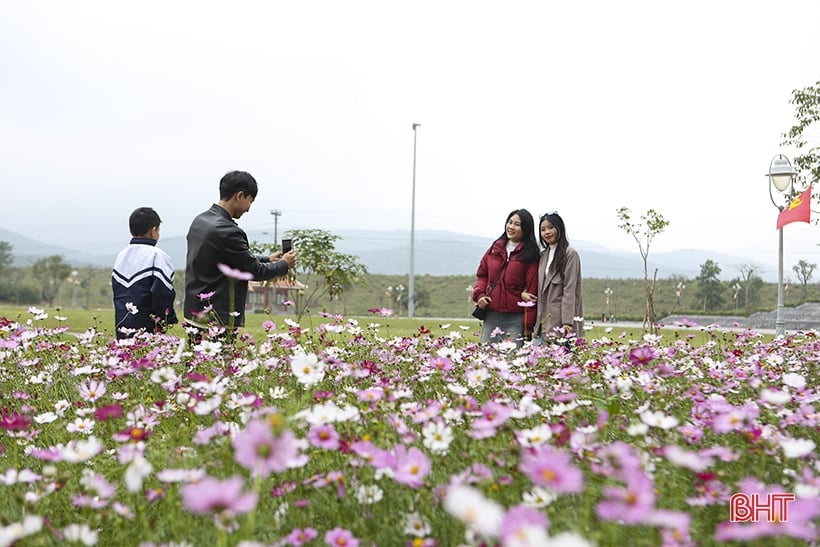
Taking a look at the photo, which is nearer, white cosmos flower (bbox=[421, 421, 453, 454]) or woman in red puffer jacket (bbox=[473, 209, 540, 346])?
white cosmos flower (bbox=[421, 421, 453, 454])

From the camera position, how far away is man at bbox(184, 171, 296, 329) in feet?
13.5

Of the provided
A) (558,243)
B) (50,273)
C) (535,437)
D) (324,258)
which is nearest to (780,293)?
(558,243)

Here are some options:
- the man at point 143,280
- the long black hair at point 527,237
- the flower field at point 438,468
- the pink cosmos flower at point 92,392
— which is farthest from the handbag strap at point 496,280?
the pink cosmos flower at point 92,392

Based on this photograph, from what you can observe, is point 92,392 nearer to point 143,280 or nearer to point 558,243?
point 143,280

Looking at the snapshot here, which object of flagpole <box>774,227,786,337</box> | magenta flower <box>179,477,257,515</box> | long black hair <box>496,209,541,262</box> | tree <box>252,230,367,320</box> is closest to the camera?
magenta flower <box>179,477,257,515</box>

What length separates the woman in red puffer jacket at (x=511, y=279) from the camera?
5.59 meters

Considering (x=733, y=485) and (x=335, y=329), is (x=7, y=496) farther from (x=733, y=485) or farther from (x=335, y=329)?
(x=733, y=485)

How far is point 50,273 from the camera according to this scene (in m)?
67.7

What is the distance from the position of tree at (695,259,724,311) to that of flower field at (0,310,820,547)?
161 ft

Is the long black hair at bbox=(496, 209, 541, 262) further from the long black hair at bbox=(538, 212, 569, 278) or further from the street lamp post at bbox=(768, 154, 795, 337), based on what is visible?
the street lamp post at bbox=(768, 154, 795, 337)

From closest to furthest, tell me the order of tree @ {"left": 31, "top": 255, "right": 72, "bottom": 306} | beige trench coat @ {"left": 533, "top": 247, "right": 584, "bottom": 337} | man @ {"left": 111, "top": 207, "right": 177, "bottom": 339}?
1. man @ {"left": 111, "top": 207, "right": 177, "bottom": 339}
2. beige trench coat @ {"left": 533, "top": 247, "right": 584, "bottom": 337}
3. tree @ {"left": 31, "top": 255, "right": 72, "bottom": 306}

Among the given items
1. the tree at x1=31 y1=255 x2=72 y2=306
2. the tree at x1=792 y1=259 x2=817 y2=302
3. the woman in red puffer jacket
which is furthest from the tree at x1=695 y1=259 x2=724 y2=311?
the tree at x1=31 y1=255 x2=72 y2=306

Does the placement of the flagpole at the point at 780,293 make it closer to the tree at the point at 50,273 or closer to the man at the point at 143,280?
the man at the point at 143,280

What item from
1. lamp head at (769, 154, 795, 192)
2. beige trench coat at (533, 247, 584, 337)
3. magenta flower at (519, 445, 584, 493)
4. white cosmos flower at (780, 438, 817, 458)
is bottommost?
white cosmos flower at (780, 438, 817, 458)
